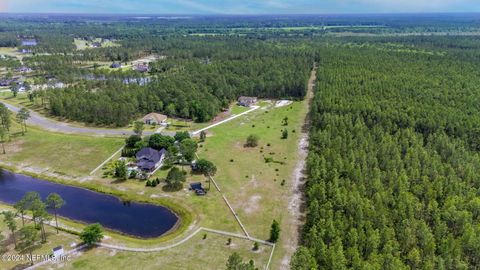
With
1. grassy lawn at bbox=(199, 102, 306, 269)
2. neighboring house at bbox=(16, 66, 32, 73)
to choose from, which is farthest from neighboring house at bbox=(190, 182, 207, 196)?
neighboring house at bbox=(16, 66, 32, 73)

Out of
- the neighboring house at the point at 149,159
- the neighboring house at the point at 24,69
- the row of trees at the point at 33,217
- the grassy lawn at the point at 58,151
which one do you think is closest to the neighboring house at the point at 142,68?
the neighboring house at the point at 24,69

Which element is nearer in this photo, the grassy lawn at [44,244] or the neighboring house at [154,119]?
the grassy lawn at [44,244]

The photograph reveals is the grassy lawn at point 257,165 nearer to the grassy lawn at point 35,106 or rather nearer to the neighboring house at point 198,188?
the neighboring house at point 198,188

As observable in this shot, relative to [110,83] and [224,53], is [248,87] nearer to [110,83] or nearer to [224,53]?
[110,83]

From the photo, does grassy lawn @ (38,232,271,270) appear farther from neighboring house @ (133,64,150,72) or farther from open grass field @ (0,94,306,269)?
neighboring house @ (133,64,150,72)

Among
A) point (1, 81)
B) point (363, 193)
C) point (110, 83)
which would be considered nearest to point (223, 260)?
point (363, 193)

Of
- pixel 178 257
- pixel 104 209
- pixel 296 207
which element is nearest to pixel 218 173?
pixel 296 207

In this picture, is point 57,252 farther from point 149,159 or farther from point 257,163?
point 257,163
